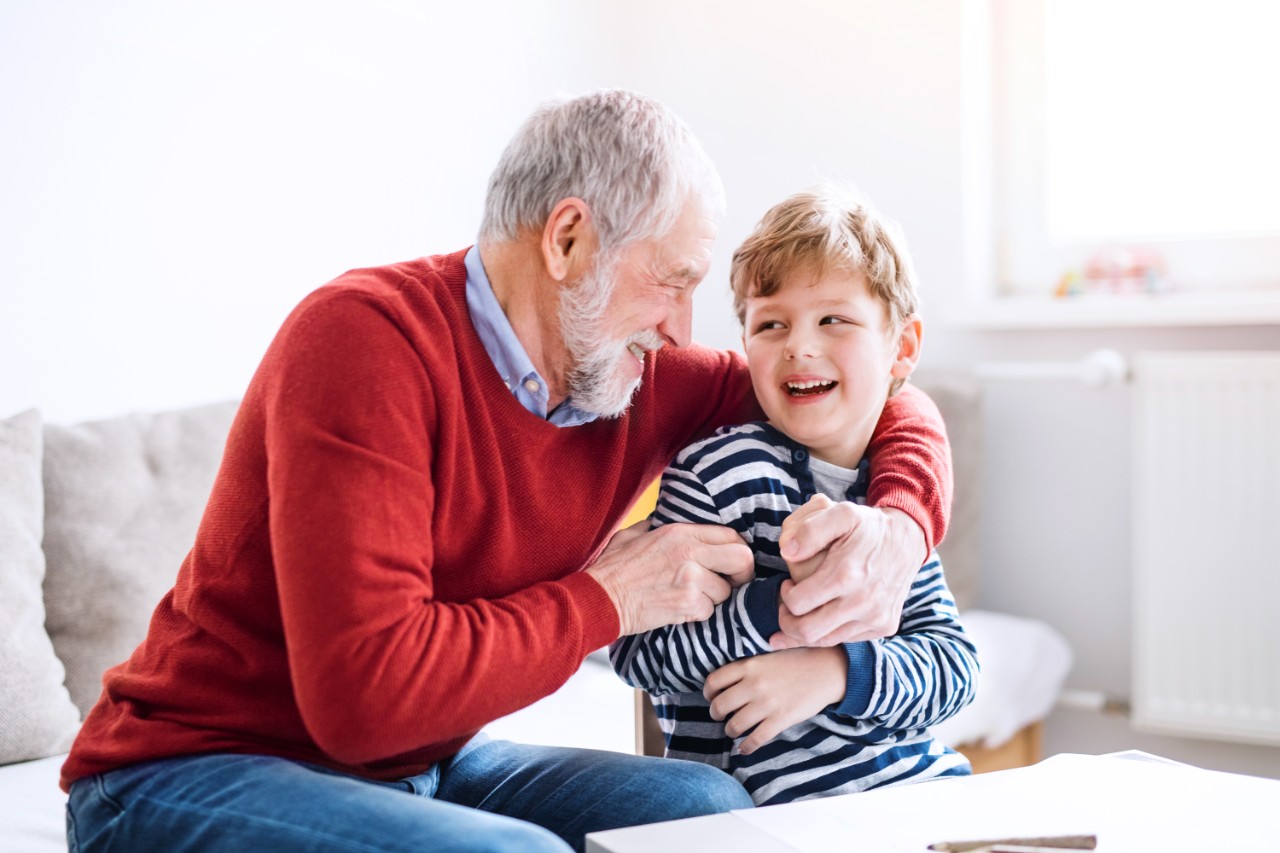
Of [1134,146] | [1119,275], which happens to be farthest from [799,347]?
[1134,146]

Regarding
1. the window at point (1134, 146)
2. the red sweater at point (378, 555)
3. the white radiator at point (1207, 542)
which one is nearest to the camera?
the red sweater at point (378, 555)

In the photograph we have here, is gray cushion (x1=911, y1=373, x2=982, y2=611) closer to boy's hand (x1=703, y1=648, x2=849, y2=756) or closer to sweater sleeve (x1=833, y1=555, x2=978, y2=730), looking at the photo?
sweater sleeve (x1=833, y1=555, x2=978, y2=730)

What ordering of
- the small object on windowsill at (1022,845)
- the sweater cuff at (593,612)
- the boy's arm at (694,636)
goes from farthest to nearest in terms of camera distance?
1. the boy's arm at (694,636)
2. the sweater cuff at (593,612)
3. the small object on windowsill at (1022,845)

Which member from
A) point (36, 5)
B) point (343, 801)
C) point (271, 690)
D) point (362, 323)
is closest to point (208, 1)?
point (36, 5)

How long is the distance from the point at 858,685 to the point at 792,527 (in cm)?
17

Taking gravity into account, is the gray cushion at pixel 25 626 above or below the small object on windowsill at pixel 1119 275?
→ below

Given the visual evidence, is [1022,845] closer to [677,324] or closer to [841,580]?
[841,580]

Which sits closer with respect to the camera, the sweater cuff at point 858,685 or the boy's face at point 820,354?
the sweater cuff at point 858,685

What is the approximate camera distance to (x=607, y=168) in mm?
1151

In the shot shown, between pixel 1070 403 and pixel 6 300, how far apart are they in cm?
205

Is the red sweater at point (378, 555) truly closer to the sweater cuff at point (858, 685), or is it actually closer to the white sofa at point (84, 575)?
the sweater cuff at point (858, 685)

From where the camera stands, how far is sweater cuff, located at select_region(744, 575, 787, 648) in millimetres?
1174

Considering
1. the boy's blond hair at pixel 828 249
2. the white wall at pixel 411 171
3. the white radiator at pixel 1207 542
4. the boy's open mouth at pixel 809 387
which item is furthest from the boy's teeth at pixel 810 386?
the white radiator at pixel 1207 542

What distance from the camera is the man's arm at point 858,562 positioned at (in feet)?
3.75
